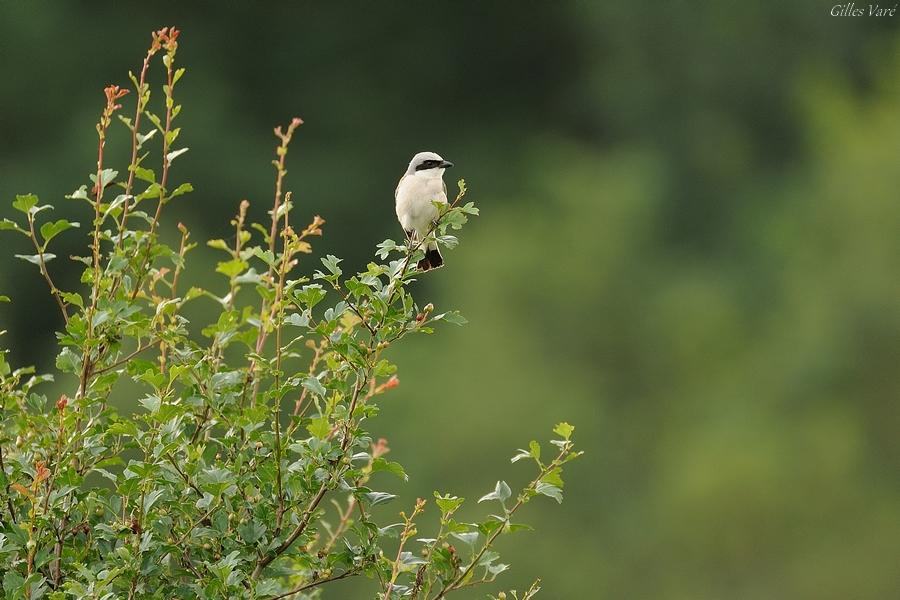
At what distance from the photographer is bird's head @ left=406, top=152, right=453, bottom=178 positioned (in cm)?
576

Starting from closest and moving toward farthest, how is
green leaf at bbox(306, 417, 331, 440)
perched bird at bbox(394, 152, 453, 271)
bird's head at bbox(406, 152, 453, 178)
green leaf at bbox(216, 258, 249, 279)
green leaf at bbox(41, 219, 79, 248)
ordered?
green leaf at bbox(306, 417, 331, 440) < green leaf at bbox(41, 219, 79, 248) < green leaf at bbox(216, 258, 249, 279) < perched bird at bbox(394, 152, 453, 271) < bird's head at bbox(406, 152, 453, 178)

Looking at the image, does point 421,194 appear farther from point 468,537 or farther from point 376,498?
point 468,537

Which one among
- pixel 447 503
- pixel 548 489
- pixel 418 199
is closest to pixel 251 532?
pixel 447 503

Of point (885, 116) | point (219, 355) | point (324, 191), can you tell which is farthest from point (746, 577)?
point (324, 191)

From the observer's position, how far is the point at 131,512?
11.6 feet

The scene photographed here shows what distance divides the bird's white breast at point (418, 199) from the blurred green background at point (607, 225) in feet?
41.7

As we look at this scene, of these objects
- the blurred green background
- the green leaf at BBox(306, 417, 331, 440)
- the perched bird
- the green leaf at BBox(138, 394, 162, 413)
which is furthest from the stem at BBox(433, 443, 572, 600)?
the blurred green background

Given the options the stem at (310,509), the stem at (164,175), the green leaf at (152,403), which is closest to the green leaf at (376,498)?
the stem at (310,509)

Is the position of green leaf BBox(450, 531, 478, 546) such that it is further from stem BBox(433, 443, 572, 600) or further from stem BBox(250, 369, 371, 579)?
stem BBox(250, 369, 371, 579)

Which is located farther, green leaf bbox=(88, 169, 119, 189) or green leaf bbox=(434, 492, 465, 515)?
green leaf bbox=(88, 169, 119, 189)

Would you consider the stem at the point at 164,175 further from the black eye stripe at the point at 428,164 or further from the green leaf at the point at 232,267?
the black eye stripe at the point at 428,164
